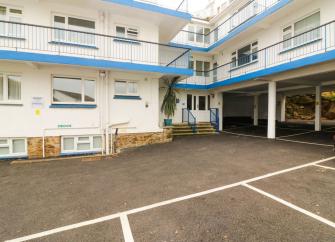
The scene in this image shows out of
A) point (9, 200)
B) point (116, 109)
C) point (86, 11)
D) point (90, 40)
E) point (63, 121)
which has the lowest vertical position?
point (9, 200)

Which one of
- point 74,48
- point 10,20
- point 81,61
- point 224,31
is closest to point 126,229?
point 81,61

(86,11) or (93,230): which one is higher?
(86,11)

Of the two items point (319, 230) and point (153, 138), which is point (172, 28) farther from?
point (319, 230)

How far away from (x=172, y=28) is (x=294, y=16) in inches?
265

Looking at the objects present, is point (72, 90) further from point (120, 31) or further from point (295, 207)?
point (295, 207)

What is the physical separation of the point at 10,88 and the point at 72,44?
3.30 m

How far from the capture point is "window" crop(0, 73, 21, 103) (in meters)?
7.71

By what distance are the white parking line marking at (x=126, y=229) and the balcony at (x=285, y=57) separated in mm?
9345

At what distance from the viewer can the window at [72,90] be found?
8.44 meters

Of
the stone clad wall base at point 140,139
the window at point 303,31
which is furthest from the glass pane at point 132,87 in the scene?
the window at point 303,31

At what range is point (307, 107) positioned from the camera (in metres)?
30.5

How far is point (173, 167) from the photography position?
605cm

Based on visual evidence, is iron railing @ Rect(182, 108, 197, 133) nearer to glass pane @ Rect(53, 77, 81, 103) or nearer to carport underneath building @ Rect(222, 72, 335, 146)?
carport underneath building @ Rect(222, 72, 335, 146)

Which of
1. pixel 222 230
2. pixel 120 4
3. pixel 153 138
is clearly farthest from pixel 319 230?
pixel 120 4
